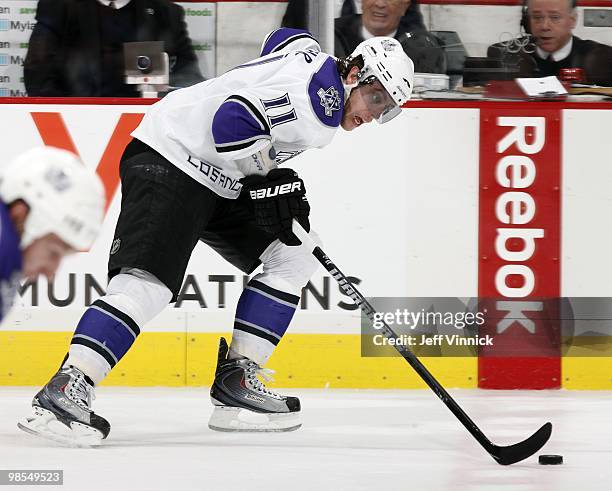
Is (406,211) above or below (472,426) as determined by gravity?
above

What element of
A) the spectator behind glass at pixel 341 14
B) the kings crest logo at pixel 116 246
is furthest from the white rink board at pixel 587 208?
the kings crest logo at pixel 116 246

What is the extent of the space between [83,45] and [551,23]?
1.69 meters

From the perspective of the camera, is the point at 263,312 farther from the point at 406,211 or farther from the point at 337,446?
the point at 406,211

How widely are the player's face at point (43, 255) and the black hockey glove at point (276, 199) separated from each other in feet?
4.44

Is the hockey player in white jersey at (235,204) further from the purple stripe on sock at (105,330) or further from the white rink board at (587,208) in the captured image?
the white rink board at (587,208)

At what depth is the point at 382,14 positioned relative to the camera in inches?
184

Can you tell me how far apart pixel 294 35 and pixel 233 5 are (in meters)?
0.96

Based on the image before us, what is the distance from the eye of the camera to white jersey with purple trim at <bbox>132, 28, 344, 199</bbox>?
133 inches

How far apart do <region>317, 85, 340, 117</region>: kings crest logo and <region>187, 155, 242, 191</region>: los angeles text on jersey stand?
35cm

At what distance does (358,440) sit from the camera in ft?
11.8

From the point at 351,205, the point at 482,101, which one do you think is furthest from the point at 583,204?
the point at 351,205

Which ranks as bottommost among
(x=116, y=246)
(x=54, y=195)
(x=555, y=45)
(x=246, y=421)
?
(x=246, y=421)

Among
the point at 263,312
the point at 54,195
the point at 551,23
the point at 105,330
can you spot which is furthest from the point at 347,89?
the point at 54,195

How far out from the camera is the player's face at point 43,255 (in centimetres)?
206
